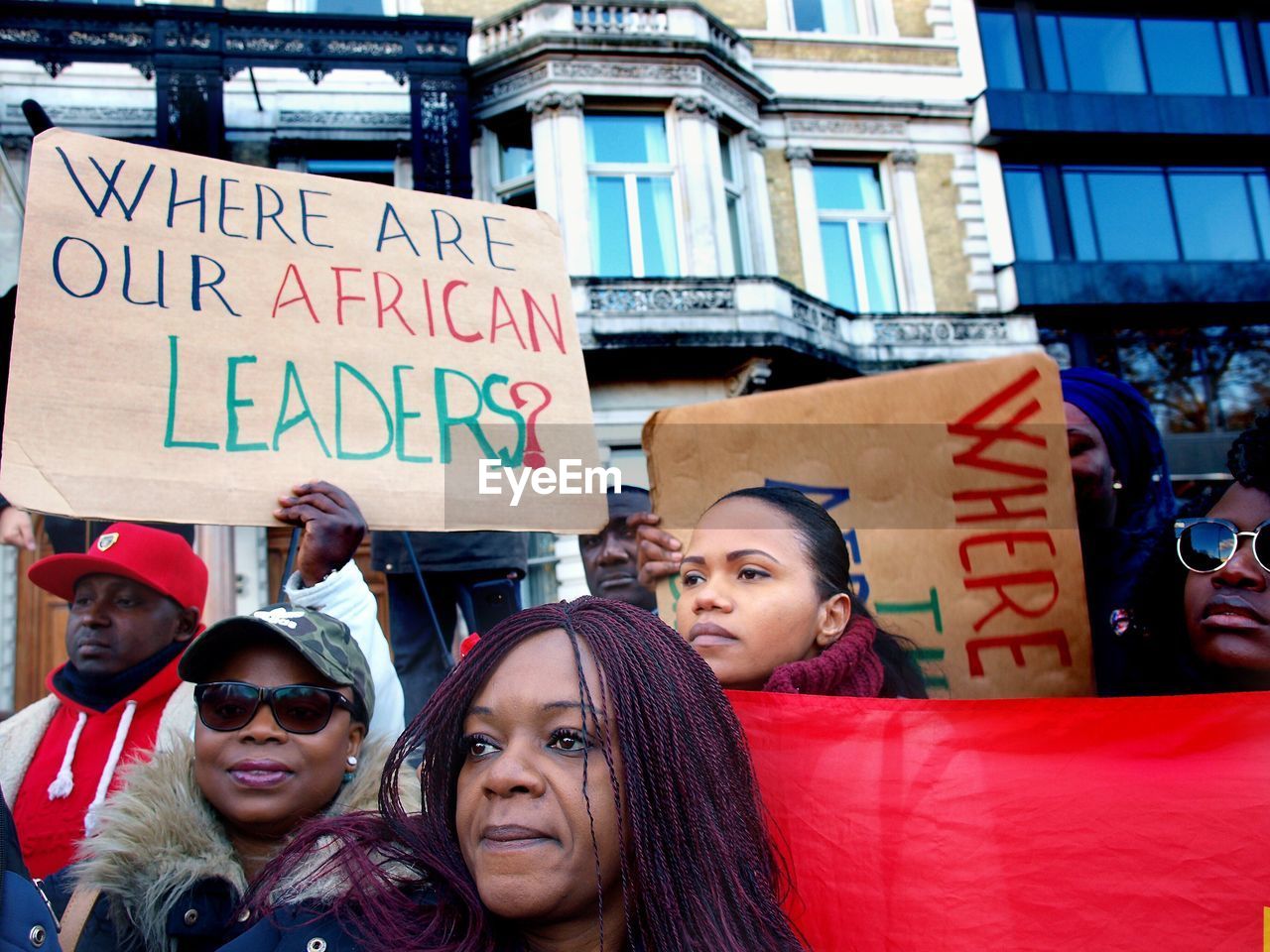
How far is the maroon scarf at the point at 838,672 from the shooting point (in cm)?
169

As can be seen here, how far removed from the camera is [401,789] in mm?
1734

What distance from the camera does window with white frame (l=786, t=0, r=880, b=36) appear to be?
1298 centimetres

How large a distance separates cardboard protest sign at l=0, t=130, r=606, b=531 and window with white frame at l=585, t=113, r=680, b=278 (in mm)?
8595

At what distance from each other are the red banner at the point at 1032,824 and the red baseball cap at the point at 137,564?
1.83 meters

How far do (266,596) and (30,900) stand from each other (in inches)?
356

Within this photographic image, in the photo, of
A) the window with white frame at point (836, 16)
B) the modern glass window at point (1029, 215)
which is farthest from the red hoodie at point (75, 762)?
the window with white frame at point (836, 16)

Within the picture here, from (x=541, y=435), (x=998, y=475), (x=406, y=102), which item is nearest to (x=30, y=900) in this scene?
(x=541, y=435)

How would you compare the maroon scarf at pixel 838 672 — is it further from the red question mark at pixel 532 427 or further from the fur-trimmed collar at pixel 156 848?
the red question mark at pixel 532 427

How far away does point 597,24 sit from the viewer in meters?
11.2

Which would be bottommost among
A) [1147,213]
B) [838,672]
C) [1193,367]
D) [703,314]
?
[838,672]

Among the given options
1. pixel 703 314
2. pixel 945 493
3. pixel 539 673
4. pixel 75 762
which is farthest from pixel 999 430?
pixel 703 314

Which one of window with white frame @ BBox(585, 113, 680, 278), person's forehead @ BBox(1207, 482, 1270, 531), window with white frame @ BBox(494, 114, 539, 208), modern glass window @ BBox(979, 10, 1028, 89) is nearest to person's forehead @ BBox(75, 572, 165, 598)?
person's forehead @ BBox(1207, 482, 1270, 531)

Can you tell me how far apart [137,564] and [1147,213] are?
49.0 feet

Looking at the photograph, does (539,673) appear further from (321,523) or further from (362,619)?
(362,619)
